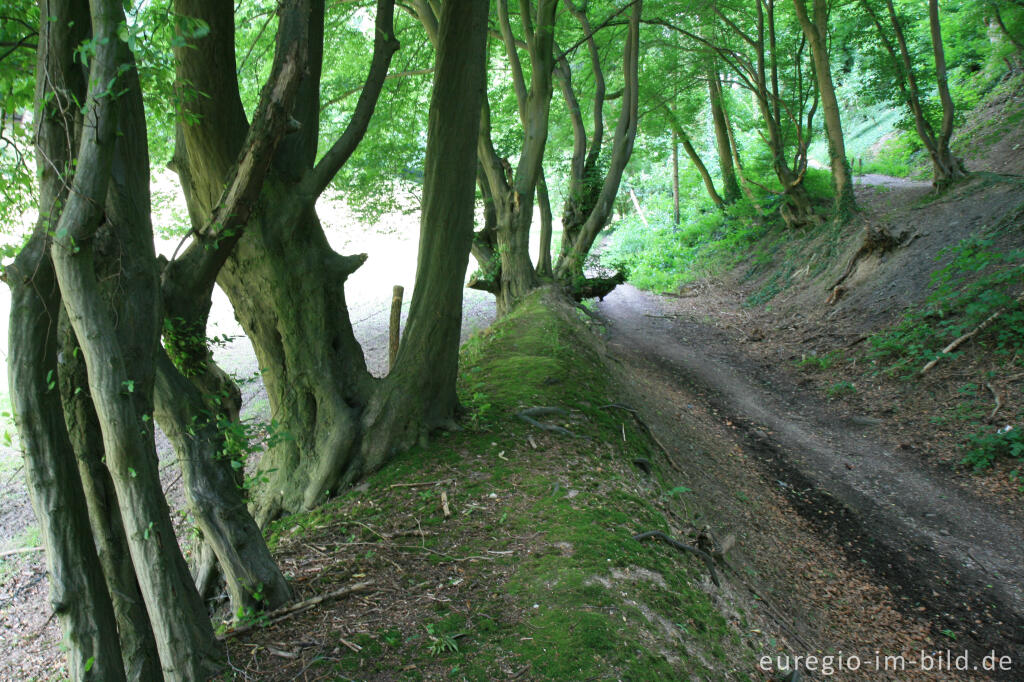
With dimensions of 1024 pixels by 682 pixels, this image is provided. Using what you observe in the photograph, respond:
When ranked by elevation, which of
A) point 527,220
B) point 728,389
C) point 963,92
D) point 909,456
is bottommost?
point 909,456

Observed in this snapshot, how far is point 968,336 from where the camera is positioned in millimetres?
9523

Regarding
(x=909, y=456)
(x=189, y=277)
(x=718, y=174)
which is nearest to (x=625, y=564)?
(x=189, y=277)

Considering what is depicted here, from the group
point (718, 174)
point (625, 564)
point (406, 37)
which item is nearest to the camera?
point (625, 564)

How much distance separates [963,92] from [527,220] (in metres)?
19.9

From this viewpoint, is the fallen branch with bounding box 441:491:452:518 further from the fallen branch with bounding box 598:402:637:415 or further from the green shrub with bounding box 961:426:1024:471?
the green shrub with bounding box 961:426:1024:471

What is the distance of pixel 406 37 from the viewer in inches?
512

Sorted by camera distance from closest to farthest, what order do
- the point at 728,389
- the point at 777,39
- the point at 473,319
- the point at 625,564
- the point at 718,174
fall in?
the point at 625,564 < the point at 728,389 < the point at 473,319 < the point at 777,39 < the point at 718,174

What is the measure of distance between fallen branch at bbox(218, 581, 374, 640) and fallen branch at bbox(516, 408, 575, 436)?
2.81 meters

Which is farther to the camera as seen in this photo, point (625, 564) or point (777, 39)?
point (777, 39)

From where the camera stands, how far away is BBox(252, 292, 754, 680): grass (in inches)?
126

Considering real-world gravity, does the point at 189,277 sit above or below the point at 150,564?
above

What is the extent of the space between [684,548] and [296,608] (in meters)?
2.83

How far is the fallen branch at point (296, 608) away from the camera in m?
3.38

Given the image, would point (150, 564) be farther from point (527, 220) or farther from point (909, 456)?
point (527, 220)
